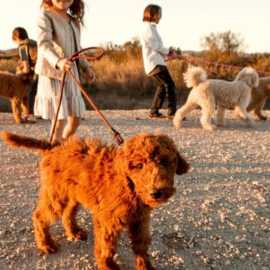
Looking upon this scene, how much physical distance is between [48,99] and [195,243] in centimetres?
228

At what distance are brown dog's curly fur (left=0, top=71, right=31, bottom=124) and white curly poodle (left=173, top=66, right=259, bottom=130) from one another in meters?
3.32

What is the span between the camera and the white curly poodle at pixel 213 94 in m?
8.87

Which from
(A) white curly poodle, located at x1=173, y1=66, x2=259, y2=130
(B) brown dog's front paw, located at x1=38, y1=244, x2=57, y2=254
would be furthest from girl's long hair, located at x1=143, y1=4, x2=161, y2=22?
(B) brown dog's front paw, located at x1=38, y1=244, x2=57, y2=254

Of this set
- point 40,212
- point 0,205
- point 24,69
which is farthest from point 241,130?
point 40,212

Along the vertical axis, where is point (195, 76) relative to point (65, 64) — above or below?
below

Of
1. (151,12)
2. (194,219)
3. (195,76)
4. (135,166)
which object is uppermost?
(151,12)

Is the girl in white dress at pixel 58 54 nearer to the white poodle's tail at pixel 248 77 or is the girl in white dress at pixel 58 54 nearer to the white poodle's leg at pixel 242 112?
the white poodle's leg at pixel 242 112

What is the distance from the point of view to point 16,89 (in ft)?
31.8

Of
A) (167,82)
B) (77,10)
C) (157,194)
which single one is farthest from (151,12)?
(157,194)

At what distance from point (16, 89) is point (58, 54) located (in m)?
5.29

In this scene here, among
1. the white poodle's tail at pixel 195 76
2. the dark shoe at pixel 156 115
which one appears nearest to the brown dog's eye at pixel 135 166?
the white poodle's tail at pixel 195 76

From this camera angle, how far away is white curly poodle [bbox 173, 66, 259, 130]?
8.87 meters

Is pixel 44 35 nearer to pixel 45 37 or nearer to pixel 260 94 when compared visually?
pixel 45 37

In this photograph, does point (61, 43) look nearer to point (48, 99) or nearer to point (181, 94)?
point (48, 99)
